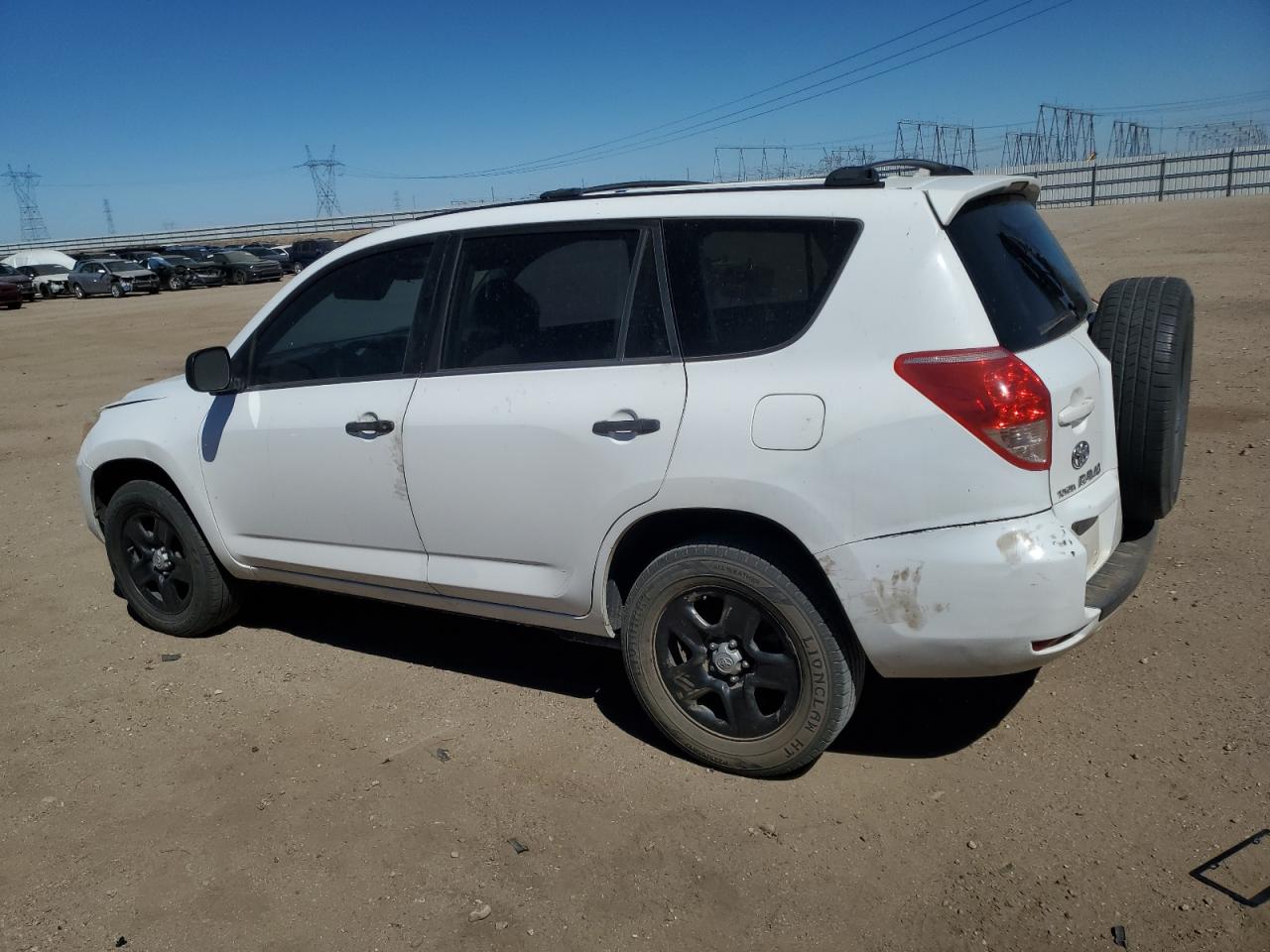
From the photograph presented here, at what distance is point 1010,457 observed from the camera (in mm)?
2936

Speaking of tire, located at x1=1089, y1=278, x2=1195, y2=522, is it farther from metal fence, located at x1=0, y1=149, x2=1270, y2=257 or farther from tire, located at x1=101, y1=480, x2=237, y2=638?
metal fence, located at x1=0, y1=149, x2=1270, y2=257

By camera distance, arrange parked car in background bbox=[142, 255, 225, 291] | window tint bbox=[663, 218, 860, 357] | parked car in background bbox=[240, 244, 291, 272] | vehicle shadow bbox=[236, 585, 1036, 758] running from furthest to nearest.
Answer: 1. parked car in background bbox=[240, 244, 291, 272]
2. parked car in background bbox=[142, 255, 225, 291]
3. vehicle shadow bbox=[236, 585, 1036, 758]
4. window tint bbox=[663, 218, 860, 357]

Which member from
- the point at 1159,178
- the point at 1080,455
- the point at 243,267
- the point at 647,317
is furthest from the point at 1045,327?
the point at 243,267

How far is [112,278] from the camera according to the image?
36.7 meters

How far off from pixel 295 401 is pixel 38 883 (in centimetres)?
193

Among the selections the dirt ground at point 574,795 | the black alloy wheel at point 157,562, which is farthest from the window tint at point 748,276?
the black alloy wheel at point 157,562

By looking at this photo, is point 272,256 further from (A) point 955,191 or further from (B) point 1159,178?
(A) point 955,191

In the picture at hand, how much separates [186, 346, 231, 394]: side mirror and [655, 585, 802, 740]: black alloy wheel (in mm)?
2193

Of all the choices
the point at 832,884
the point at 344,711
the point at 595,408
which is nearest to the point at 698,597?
the point at 595,408

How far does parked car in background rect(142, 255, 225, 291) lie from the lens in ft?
127

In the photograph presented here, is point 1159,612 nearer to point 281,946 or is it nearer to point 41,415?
point 281,946

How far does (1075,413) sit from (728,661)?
1.33m

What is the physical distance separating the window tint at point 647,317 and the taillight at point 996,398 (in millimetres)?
905

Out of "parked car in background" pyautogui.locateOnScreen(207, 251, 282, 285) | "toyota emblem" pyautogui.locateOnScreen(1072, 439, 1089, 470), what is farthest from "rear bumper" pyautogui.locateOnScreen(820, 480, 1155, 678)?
"parked car in background" pyautogui.locateOnScreen(207, 251, 282, 285)
